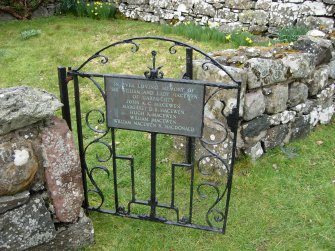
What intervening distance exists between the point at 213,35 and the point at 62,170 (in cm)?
475

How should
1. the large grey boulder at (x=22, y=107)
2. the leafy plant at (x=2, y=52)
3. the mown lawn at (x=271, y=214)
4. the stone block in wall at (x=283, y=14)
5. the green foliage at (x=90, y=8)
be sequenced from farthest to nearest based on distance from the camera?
the green foliage at (x=90, y=8)
the leafy plant at (x=2, y=52)
the stone block in wall at (x=283, y=14)
the mown lawn at (x=271, y=214)
the large grey boulder at (x=22, y=107)

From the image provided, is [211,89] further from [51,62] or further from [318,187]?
[51,62]

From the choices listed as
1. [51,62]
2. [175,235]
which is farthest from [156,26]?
[175,235]

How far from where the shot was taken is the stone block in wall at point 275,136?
174 inches

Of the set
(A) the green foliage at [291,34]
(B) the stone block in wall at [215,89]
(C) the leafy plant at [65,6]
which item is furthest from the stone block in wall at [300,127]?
(C) the leafy plant at [65,6]

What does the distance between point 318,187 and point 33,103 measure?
2.92 metres

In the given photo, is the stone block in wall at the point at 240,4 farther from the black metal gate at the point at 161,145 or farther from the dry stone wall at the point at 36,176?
the dry stone wall at the point at 36,176

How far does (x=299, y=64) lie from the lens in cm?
433

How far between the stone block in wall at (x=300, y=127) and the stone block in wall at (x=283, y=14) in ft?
10.4

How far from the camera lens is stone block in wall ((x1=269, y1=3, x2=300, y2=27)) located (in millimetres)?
7203

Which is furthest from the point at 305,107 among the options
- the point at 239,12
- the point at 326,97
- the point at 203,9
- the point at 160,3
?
the point at 160,3

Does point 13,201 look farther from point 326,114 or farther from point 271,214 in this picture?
point 326,114

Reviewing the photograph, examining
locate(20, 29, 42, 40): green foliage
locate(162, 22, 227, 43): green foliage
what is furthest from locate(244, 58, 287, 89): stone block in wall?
locate(20, 29, 42, 40): green foliage

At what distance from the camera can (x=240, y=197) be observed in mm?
3922
